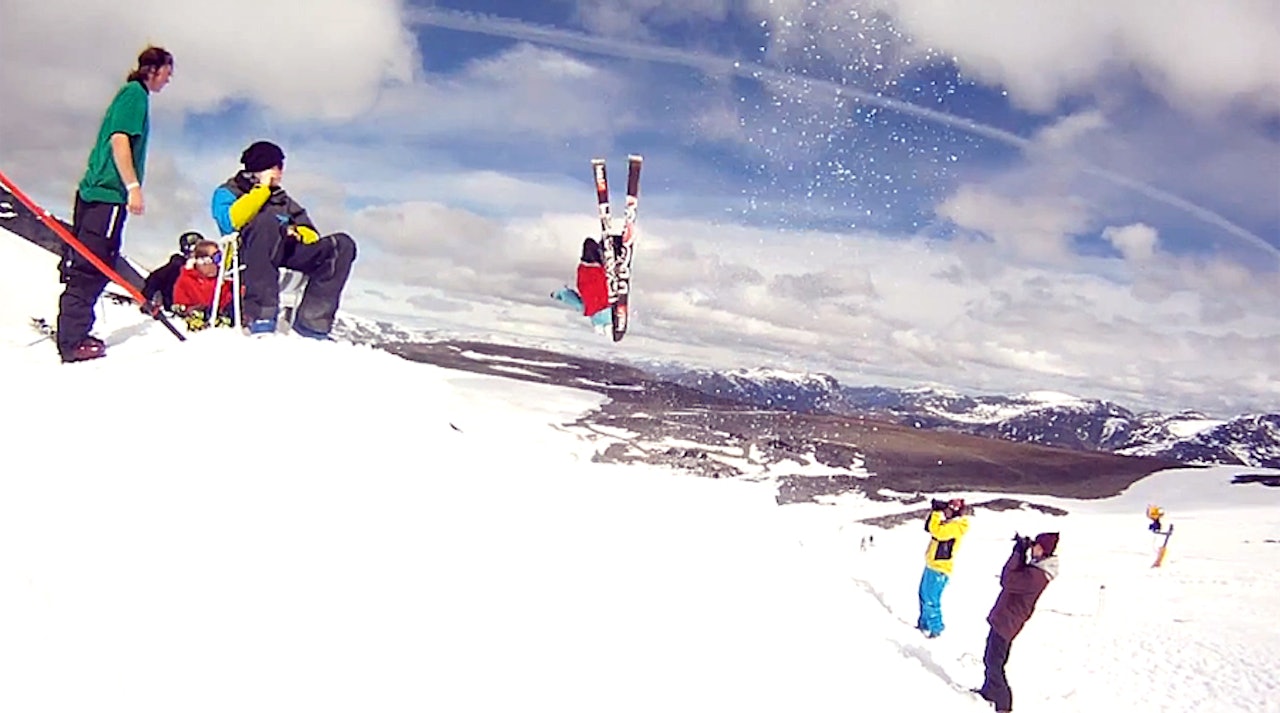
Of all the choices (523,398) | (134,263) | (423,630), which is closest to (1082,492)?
(523,398)

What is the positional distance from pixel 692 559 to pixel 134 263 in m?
13.9

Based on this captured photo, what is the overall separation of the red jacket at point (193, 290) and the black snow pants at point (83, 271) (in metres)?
1.84

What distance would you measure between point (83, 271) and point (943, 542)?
10.6 metres

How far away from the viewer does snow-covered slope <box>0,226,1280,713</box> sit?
2.91 meters

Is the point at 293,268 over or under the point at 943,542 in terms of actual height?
over

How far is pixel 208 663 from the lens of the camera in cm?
287

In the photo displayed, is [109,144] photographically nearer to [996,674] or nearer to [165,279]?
[165,279]

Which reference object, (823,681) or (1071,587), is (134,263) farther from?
(1071,587)

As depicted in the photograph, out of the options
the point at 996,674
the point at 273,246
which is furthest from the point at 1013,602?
the point at 273,246

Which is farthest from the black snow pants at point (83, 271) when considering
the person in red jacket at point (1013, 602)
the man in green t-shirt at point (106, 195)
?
the person in red jacket at point (1013, 602)

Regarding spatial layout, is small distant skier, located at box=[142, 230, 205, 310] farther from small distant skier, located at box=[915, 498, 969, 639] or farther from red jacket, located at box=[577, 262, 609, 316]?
small distant skier, located at box=[915, 498, 969, 639]

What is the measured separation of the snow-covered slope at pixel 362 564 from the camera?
2914 mm

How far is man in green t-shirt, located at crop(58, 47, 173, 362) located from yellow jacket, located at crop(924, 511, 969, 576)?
10.2m

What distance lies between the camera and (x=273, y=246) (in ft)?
21.7
